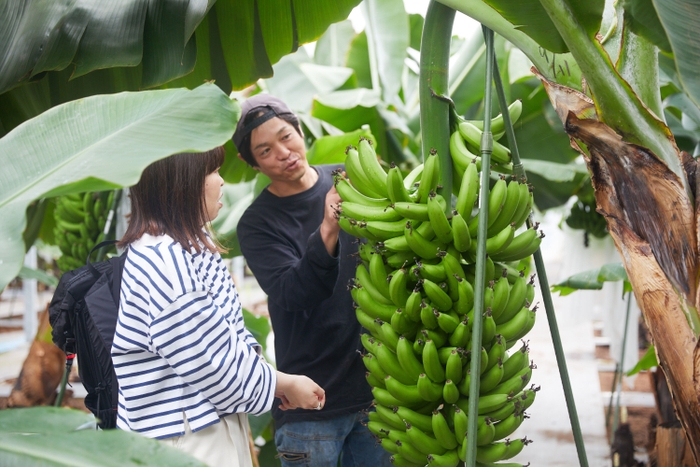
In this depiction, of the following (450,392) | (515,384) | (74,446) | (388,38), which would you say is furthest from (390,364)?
(388,38)

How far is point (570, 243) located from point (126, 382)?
12.6ft

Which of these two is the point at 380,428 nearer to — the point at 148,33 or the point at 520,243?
the point at 520,243

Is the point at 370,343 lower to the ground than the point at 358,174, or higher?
lower

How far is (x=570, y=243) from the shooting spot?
452cm

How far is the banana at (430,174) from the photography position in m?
1.34

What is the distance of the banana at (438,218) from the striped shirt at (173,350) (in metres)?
0.46

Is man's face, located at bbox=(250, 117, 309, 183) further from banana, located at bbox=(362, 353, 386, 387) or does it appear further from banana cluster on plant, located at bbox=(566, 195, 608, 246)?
banana cluster on plant, located at bbox=(566, 195, 608, 246)

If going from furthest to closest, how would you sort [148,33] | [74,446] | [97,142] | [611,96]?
[148,33]
[611,96]
[97,142]
[74,446]

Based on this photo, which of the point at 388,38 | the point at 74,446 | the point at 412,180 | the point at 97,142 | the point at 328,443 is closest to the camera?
the point at 74,446

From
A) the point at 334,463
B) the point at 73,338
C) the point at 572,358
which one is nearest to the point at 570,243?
the point at 572,358

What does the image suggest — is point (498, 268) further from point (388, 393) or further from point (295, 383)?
point (295, 383)

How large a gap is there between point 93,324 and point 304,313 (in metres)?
0.67

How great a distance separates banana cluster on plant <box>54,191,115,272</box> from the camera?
3156mm

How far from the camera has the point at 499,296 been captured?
1.36 meters
